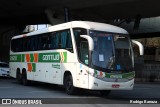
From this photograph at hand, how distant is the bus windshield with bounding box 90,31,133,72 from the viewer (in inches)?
642

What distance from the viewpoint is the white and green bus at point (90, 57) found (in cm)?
1620

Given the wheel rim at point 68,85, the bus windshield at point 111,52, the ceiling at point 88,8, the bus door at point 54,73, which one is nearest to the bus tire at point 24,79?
the bus door at point 54,73

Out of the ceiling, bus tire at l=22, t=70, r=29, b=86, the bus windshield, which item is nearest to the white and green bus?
the bus windshield

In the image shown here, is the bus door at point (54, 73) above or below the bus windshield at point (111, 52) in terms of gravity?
below

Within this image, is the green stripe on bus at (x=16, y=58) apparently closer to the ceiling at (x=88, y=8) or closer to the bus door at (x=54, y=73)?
the bus door at (x=54, y=73)

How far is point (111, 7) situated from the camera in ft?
140

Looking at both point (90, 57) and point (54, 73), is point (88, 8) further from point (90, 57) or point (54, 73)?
point (90, 57)

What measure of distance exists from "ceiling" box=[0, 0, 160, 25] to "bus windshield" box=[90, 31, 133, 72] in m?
21.7

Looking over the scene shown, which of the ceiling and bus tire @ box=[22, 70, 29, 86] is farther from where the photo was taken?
the ceiling

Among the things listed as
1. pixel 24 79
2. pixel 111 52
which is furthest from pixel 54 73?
pixel 24 79

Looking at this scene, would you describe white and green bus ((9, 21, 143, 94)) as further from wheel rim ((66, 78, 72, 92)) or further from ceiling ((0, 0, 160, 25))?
ceiling ((0, 0, 160, 25))

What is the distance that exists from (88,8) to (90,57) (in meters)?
27.0

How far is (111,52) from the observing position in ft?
54.2

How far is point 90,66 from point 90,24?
204 cm
